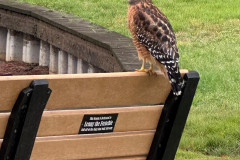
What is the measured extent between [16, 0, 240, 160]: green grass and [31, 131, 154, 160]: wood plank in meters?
2.38

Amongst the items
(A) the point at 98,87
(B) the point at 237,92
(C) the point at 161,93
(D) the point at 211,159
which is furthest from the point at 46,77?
(B) the point at 237,92

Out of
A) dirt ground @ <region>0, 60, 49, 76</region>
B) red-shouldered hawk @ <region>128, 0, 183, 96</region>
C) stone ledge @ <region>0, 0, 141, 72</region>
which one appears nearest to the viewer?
red-shouldered hawk @ <region>128, 0, 183, 96</region>

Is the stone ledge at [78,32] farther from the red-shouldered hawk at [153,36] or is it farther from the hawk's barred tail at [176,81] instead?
the hawk's barred tail at [176,81]

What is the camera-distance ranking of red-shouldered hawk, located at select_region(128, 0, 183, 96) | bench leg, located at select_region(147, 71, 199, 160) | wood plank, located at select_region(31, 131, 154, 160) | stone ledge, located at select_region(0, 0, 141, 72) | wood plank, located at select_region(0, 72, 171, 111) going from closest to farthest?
wood plank, located at select_region(0, 72, 171, 111) → wood plank, located at select_region(31, 131, 154, 160) → bench leg, located at select_region(147, 71, 199, 160) → red-shouldered hawk, located at select_region(128, 0, 183, 96) → stone ledge, located at select_region(0, 0, 141, 72)

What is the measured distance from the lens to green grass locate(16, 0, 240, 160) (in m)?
7.16

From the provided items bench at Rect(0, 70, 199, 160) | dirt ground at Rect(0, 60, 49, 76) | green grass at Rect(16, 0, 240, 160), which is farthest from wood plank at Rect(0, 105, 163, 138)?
dirt ground at Rect(0, 60, 49, 76)

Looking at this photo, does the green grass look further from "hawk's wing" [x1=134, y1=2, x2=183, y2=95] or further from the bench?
the bench

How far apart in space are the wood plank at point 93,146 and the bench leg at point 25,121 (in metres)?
0.13

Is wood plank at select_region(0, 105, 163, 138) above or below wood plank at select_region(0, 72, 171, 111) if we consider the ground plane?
below

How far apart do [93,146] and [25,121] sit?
1.56 ft

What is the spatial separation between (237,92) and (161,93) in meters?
4.69

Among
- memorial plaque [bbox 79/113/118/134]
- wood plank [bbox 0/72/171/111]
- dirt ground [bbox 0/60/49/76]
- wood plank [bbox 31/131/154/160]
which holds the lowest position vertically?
dirt ground [bbox 0/60/49/76]

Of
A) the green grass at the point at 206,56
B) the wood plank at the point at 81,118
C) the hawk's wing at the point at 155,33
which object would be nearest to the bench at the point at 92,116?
the wood plank at the point at 81,118

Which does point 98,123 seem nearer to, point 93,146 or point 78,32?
point 93,146
